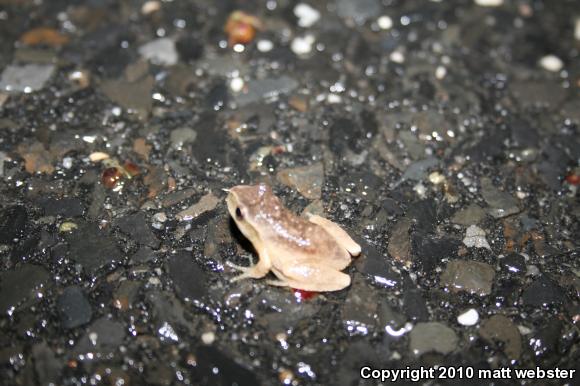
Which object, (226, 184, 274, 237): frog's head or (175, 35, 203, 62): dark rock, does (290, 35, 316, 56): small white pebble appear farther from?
(226, 184, 274, 237): frog's head

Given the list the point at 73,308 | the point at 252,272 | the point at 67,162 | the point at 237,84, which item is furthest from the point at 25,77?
the point at 252,272

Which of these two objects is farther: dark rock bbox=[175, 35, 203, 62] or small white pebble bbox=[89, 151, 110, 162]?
dark rock bbox=[175, 35, 203, 62]

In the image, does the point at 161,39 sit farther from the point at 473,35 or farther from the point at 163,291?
the point at 473,35

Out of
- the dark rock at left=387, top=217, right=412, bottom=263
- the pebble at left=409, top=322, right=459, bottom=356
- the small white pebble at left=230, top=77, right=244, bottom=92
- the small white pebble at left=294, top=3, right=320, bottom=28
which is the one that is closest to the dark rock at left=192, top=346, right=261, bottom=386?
the pebble at left=409, top=322, right=459, bottom=356

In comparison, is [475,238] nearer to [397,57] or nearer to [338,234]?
[338,234]

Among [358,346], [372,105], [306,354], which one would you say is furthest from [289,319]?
[372,105]
